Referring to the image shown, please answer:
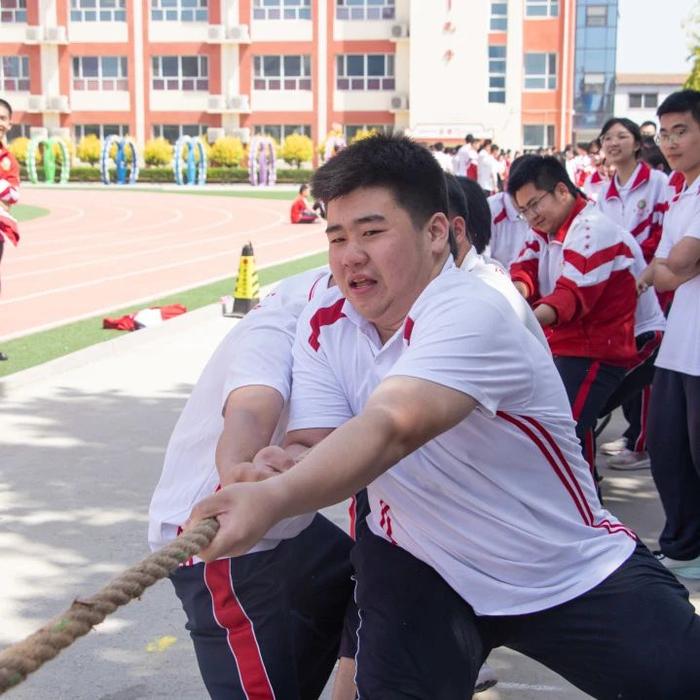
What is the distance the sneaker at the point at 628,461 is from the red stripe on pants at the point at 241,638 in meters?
4.22

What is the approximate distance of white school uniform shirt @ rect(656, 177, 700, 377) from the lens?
473 cm

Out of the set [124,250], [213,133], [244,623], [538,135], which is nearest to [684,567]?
[244,623]

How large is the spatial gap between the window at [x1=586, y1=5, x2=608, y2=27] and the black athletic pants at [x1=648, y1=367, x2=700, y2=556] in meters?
76.0

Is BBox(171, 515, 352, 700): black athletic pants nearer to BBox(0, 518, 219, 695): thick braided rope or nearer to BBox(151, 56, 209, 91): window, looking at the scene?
BBox(0, 518, 219, 695): thick braided rope

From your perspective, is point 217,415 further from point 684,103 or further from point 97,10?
point 97,10

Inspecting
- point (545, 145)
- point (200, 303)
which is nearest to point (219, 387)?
point (200, 303)

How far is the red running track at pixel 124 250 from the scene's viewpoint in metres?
13.5

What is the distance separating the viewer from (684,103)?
491 cm

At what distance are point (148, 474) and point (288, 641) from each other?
3562 mm

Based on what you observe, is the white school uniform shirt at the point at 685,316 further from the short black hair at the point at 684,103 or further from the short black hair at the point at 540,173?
the short black hair at the point at 540,173

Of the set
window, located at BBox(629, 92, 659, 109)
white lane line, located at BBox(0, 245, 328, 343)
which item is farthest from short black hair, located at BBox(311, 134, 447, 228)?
window, located at BBox(629, 92, 659, 109)

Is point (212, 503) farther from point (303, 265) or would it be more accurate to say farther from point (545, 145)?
point (545, 145)

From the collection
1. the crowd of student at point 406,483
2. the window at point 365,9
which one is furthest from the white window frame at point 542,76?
the crowd of student at point 406,483

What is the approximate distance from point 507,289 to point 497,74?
54.6 metres
